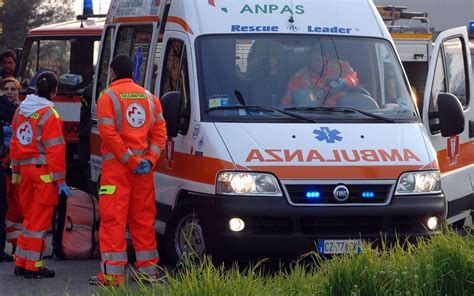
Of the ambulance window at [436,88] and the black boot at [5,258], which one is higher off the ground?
the ambulance window at [436,88]

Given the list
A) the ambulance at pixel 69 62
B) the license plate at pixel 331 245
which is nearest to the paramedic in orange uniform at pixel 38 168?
the license plate at pixel 331 245

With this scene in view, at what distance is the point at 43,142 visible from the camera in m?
10.4

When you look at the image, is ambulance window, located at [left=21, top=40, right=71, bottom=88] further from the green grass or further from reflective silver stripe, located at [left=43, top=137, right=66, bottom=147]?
the green grass

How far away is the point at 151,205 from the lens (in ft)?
32.1

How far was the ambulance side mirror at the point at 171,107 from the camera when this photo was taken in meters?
10.1

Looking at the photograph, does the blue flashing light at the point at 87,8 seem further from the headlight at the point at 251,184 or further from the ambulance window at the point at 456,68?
the headlight at the point at 251,184

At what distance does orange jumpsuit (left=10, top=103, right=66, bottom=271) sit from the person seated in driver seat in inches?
74.9

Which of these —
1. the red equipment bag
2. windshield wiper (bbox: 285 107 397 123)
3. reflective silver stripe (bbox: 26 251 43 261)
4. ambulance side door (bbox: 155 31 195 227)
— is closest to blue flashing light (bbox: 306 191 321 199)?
windshield wiper (bbox: 285 107 397 123)

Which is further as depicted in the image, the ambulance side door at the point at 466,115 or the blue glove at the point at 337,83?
the ambulance side door at the point at 466,115

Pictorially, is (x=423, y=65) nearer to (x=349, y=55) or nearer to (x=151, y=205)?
(x=349, y=55)

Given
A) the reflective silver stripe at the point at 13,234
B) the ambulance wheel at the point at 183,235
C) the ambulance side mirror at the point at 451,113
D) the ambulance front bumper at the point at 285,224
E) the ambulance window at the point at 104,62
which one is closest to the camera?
the ambulance front bumper at the point at 285,224

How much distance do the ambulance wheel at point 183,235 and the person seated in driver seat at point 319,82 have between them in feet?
3.92

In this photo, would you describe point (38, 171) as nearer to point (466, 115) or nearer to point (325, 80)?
point (325, 80)

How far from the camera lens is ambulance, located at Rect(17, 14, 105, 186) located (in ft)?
52.7
